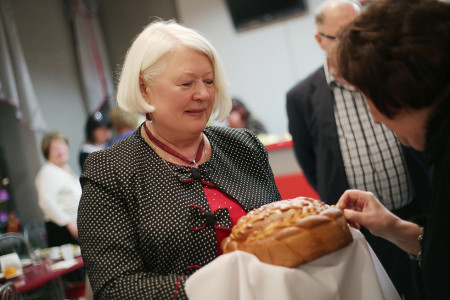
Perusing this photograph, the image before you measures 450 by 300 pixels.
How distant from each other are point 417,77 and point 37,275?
366cm

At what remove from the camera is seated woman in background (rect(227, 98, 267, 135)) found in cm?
615

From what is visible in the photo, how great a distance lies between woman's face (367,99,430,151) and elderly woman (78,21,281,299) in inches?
24.3

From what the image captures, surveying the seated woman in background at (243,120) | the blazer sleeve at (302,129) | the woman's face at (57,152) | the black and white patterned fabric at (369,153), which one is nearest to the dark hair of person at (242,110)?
the seated woman in background at (243,120)

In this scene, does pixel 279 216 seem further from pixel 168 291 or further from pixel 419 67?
pixel 419 67

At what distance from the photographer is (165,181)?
161 cm

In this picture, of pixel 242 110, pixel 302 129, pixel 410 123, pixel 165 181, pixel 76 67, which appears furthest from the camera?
pixel 76 67

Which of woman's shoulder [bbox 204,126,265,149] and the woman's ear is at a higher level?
the woman's ear

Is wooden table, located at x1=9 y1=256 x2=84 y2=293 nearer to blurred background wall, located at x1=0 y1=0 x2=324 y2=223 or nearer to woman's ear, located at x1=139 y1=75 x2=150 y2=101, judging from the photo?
woman's ear, located at x1=139 y1=75 x2=150 y2=101

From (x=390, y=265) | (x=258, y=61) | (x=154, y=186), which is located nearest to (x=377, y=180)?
(x=390, y=265)

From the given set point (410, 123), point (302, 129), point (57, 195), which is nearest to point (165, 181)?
point (410, 123)

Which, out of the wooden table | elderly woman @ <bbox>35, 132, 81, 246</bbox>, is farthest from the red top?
elderly woman @ <bbox>35, 132, 81, 246</bbox>

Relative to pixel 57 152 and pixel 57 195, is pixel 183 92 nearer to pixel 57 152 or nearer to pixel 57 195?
pixel 57 195

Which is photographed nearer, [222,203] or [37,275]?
[222,203]

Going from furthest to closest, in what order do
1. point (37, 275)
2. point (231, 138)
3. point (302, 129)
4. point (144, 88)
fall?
point (37, 275) < point (302, 129) < point (231, 138) < point (144, 88)
